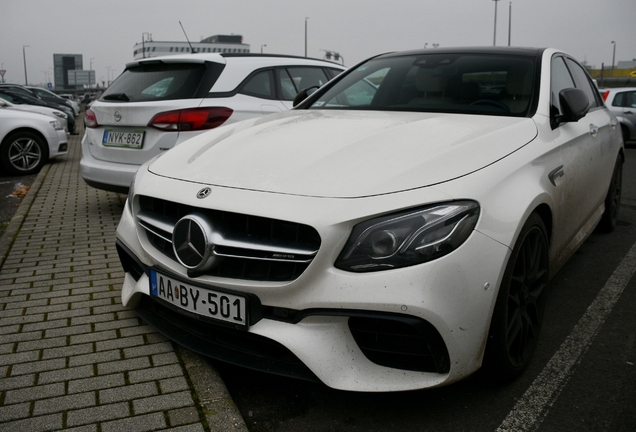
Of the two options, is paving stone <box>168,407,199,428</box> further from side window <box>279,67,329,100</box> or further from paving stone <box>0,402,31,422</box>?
side window <box>279,67,329,100</box>

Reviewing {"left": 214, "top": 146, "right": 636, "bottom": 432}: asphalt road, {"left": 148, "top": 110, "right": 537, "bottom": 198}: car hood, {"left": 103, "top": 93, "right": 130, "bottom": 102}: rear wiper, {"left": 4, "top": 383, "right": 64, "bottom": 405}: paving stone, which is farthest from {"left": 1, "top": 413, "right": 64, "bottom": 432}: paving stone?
{"left": 103, "top": 93, "right": 130, "bottom": 102}: rear wiper

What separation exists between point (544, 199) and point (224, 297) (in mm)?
1538

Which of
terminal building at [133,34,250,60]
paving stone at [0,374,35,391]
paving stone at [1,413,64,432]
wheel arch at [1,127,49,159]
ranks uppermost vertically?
terminal building at [133,34,250,60]

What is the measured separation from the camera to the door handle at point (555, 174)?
314cm

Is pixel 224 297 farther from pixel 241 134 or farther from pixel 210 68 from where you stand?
pixel 210 68

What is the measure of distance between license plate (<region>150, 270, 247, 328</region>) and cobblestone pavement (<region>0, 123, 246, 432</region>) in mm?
321

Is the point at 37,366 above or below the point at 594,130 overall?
below

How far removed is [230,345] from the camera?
8.87 ft

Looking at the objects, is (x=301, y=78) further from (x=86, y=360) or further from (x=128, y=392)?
(x=128, y=392)

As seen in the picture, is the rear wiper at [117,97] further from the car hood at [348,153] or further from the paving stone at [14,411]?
the paving stone at [14,411]

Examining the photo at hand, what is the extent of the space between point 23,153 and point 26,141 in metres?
0.20

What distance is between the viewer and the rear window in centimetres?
570

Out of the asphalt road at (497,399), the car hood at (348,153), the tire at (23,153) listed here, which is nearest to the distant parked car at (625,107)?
the tire at (23,153)

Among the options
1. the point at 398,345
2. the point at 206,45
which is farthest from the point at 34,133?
the point at 206,45
